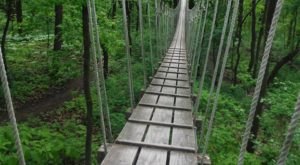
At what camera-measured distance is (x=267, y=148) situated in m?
5.02

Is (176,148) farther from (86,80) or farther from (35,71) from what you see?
(35,71)

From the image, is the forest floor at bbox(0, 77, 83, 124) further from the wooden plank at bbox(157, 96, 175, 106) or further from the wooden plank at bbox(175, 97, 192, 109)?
the wooden plank at bbox(175, 97, 192, 109)

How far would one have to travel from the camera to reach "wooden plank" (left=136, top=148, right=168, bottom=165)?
7.18 feet

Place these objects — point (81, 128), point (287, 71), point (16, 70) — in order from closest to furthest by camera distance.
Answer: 1. point (81, 128)
2. point (16, 70)
3. point (287, 71)

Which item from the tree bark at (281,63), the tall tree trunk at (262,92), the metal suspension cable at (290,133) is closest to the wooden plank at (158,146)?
the metal suspension cable at (290,133)

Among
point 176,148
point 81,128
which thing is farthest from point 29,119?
point 176,148

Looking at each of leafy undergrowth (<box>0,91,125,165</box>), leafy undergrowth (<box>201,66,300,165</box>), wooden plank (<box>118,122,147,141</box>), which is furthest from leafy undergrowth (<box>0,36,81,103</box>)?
wooden plank (<box>118,122,147,141</box>)

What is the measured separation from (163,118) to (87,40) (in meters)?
1.14

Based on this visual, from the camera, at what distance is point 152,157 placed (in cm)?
227

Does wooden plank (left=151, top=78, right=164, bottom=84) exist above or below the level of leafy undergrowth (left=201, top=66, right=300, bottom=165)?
above

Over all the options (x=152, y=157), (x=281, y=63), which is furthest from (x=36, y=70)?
(x=152, y=157)

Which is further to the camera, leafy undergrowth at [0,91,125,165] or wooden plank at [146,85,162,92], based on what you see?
wooden plank at [146,85,162,92]

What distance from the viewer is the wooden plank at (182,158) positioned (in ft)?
7.30

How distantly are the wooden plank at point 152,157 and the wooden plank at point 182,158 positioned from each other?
6 centimetres
